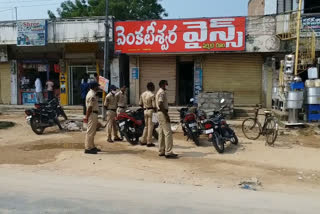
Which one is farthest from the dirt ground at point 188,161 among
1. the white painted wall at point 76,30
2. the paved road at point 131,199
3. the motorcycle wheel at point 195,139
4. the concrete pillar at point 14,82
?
the concrete pillar at point 14,82

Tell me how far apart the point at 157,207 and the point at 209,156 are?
13.4ft

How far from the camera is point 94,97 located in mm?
8609

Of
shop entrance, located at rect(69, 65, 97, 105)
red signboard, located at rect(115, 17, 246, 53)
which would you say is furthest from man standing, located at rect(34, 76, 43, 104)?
red signboard, located at rect(115, 17, 246, 53)

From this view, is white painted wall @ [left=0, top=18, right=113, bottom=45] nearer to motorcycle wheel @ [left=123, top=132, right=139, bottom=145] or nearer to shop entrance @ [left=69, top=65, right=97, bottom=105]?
shop entrance @ [left=69, top=65, right=97, bottom=105]

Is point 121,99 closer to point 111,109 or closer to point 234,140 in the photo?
point 111,109

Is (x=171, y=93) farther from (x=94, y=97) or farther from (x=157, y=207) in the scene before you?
(x=157, y=207)

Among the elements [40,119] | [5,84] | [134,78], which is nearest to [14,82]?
[5,84]

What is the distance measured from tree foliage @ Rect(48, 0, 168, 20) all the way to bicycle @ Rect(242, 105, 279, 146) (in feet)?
85.1

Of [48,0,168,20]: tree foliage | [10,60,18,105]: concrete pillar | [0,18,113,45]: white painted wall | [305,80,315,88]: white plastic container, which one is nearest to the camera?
[305,80,315,88]: white plastic container

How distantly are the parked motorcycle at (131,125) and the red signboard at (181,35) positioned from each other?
7.03 metres

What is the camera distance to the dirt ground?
21.9 ft

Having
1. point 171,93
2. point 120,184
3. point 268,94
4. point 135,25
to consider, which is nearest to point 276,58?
point 268,94

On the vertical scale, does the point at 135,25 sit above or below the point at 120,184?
above

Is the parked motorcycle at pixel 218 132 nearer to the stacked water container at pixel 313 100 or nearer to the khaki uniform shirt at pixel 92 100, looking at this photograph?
the khaki uniform shirt at pixel 92 100
